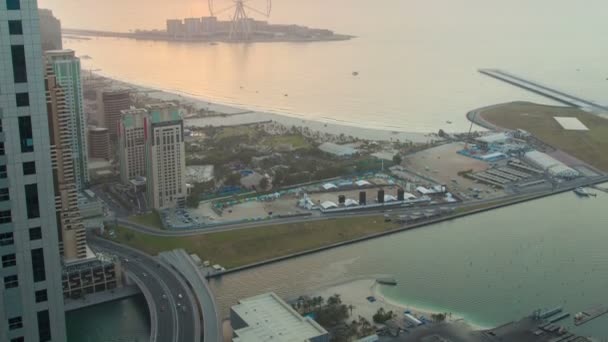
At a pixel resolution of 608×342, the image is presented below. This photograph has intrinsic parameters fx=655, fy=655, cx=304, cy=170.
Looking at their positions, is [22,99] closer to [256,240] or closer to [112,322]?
[112,322]

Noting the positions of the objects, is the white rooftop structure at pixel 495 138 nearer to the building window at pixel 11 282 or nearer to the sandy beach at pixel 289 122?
the sandy beach at pixel 289 122

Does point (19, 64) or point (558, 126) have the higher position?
point (19, 64)

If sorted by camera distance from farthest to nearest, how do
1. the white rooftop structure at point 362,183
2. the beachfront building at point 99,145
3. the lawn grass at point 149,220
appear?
the beachfront building at point 99,145, the white rooftop structure at point 362,183, the lawn grass at point 149,220

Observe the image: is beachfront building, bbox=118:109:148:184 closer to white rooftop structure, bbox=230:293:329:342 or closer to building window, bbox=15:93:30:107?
white rooftop structure, bbox=230:293:329:342

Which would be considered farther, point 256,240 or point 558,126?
point 558,126

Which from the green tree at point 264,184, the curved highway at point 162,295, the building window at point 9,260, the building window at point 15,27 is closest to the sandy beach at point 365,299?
the curved highway at point 162,295

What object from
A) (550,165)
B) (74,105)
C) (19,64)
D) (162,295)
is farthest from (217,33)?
(19,64)
